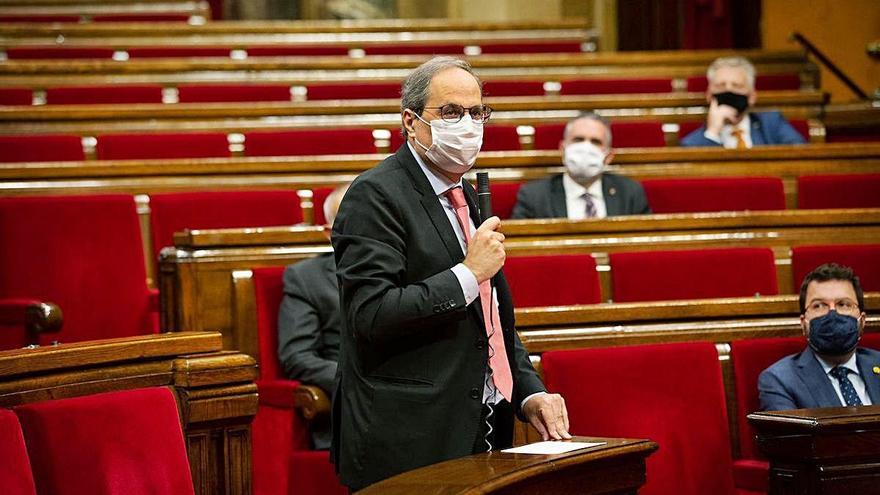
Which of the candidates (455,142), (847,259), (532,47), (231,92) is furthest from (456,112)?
(532,47)

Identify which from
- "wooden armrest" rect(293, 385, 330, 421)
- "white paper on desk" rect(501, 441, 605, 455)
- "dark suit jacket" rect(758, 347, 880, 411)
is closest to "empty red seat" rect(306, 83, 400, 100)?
"wooden armrest" rect(293, 385, 330, 421)

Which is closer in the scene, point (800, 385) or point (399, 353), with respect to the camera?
point (399, 353)

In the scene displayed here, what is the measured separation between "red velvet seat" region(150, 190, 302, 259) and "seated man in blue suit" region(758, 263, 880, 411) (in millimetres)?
775

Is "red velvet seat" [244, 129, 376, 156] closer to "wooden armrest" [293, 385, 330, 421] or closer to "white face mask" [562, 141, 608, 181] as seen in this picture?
"white face mask" [562, 141, 608, 181]

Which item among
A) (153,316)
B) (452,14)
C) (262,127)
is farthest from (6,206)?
(452,14)

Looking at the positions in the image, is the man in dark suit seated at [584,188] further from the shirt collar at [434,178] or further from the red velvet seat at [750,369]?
the shirt collar at [434,178]

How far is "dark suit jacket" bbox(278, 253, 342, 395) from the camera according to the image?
1339mm

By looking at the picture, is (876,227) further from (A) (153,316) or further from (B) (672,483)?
(A) (153,316)

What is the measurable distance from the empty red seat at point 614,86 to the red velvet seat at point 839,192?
82 centimetres

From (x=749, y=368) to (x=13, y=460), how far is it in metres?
0.75

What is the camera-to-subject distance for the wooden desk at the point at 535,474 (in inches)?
28.4

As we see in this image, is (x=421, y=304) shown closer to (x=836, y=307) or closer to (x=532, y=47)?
(x=836, y=307)

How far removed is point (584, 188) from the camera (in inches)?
74.1

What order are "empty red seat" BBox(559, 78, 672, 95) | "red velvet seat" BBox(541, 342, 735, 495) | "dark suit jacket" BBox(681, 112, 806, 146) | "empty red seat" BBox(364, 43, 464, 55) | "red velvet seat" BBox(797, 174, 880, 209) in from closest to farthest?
"red velvet seat" BBox(541, 342, 735, 495) < "red velvet seat" BBox(797, 174, 880, 209) < "dark suit jacket" BBox(681, 112, 806, 146) < "empty red seat" BBox(559, 78, 672, 95) < "empty red seat" BBox(364, 43, 464, 55)
